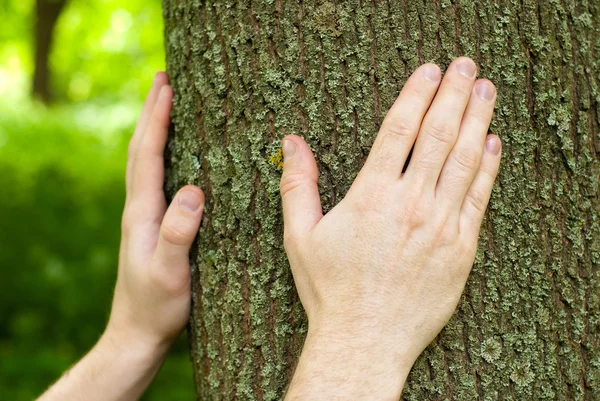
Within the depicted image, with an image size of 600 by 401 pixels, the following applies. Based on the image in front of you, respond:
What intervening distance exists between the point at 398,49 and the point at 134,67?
25.8 metres

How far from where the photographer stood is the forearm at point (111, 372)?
188 centimetres

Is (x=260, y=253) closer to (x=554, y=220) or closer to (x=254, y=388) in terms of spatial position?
(x=254, y=388)

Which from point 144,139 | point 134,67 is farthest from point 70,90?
point 144,139

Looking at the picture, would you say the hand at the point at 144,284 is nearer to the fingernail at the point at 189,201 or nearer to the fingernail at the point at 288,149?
the fingernail at the point at 189,201

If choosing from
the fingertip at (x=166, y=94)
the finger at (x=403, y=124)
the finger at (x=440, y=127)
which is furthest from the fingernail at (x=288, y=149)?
the fingertip at (x=166, y=94)

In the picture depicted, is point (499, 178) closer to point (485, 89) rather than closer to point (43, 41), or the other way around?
point (485, 89)

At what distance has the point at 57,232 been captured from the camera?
6039 mm

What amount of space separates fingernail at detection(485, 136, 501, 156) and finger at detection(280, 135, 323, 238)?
44 cm

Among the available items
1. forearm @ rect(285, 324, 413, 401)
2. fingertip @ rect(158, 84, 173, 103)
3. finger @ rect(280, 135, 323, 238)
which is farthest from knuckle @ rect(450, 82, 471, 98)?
fingertip @ rect(158, 84, 173, 103)

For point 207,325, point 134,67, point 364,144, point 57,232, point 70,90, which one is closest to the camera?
point 364,144

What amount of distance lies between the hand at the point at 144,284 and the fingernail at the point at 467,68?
2.63 ft

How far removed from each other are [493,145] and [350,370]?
0.67m

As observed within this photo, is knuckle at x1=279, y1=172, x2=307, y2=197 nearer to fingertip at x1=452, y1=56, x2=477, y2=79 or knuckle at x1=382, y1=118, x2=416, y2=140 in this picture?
knuckle at x1=382, y1=118, x2=416, y2=140

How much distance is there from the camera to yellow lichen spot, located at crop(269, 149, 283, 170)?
63.1 inches
